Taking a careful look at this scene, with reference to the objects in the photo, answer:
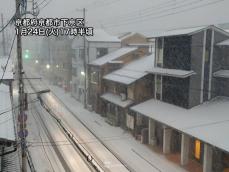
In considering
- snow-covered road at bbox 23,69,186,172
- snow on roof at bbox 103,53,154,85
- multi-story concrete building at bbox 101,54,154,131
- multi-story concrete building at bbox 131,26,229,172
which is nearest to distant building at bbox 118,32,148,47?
multi-story concrete building at bbox 101,54,154,131

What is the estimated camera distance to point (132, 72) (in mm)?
35812

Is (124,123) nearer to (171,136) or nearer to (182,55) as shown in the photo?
(171,136)

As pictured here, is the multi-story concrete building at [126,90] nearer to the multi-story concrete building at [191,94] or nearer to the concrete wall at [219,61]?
the multi-story concrete building at [191,94]

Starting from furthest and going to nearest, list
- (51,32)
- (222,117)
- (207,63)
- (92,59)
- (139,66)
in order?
(92,59)
(139,66)
(207,63)
(51,32)
(222,117)

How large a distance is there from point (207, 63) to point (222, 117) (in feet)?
19.2

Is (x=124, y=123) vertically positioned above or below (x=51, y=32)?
below

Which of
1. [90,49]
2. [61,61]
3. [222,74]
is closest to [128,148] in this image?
[222,74]

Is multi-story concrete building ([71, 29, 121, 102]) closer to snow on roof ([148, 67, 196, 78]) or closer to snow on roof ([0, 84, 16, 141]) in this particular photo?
snow on roof ([148, 67, 196, 78])

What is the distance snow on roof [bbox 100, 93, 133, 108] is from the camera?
1307 inches

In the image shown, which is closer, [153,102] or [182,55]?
[182,55]

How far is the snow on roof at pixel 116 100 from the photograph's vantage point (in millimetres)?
33188

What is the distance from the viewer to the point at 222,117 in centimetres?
2161

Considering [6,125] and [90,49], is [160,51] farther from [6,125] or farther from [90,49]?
[6,125]

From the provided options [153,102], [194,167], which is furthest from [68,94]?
[194,167]
